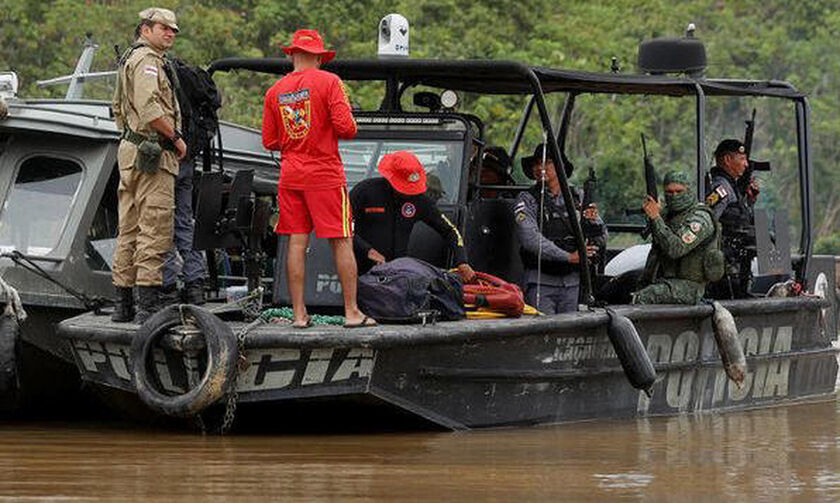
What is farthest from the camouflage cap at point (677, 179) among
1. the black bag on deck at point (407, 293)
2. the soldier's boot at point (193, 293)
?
the soldier's boot at point (193, 293)

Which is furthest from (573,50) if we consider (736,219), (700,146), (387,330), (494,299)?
(387,330)

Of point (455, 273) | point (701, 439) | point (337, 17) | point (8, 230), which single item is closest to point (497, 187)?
point (455, 273)

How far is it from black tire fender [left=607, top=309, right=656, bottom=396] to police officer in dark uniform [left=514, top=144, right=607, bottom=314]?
0.54 metres

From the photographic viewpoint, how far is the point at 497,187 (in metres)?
12.8

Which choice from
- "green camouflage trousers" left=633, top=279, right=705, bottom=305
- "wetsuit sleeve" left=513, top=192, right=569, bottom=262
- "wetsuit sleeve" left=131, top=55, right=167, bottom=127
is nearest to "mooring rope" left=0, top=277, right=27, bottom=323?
"wetsuit sleeve" left=131, top=55, right=167, bottom=127

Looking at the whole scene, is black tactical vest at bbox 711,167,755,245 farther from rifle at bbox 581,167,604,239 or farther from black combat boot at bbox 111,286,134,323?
black combat boot at bbox 111,286,134,323

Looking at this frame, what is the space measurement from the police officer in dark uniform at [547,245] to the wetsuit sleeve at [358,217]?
1.18 m

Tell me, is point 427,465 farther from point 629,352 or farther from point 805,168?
point 805,168

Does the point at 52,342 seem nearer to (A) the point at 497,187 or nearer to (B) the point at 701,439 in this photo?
(A) the point at 497,187

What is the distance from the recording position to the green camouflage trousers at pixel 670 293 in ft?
42.3

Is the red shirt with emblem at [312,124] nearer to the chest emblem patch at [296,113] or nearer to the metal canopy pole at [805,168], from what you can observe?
the chest emblem patch at [296,113]

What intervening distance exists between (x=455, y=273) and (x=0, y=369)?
2587 mm

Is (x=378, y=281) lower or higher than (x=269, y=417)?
higher

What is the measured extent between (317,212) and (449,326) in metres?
0.92
